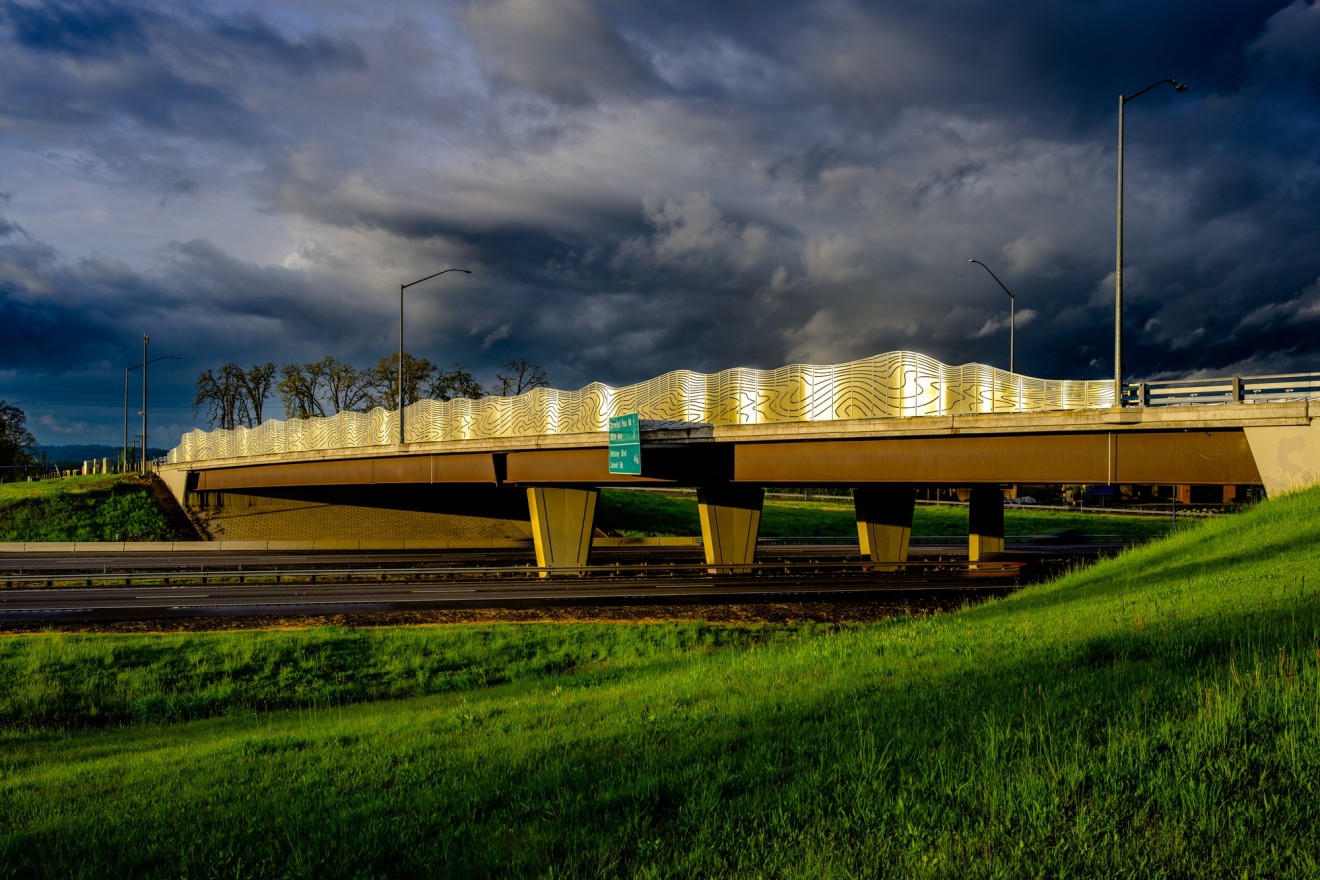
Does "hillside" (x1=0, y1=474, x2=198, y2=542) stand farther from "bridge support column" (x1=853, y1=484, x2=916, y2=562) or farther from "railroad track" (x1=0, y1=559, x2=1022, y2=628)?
"bridge support column" (x1=853, y1=484, x2=916, y2=562)

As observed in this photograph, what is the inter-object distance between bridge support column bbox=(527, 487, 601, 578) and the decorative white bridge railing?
3.54 metres

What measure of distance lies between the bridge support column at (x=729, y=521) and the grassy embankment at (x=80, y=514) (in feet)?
145

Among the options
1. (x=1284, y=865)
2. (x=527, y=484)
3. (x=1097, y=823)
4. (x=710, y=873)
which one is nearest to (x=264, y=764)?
(x=710, y=873)

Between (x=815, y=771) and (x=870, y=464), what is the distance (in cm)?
2179

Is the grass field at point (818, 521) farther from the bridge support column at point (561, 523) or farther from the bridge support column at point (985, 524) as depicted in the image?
the bridge support column at point (561, 523)

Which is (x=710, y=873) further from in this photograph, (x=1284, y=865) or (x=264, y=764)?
(x=264, y=764)

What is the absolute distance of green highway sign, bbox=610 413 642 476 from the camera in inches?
1172

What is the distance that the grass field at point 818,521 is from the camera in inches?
2643

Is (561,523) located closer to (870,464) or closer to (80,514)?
(870,464)

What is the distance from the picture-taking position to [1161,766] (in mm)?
5145

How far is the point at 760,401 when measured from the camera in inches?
1168

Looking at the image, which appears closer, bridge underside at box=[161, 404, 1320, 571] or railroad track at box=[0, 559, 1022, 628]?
bridge underside at box=[161, 404, 1320, 571]

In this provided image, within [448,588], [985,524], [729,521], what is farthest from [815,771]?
[985,524]

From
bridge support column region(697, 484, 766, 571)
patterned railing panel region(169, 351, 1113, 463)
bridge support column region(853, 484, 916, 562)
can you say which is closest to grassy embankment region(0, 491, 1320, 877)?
patterned railing panel region(169, 351, 1113, 463)
